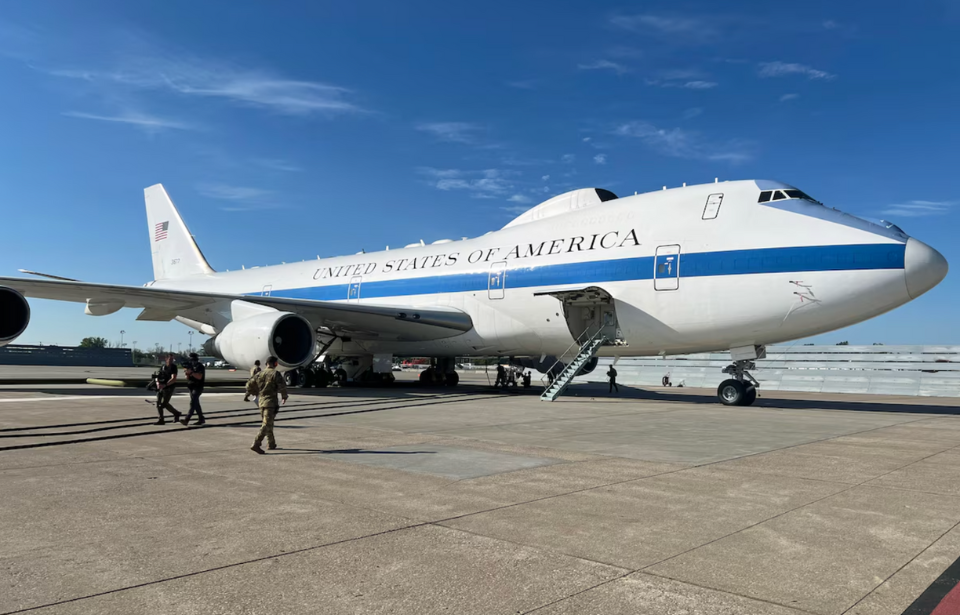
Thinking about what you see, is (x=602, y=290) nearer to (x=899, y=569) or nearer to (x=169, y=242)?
(x=899, y=569)

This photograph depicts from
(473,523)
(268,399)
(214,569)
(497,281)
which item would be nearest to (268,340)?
(497,281)

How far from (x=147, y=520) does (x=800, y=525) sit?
4966mm

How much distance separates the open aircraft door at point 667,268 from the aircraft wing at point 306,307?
6.25m

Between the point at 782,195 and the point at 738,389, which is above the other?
the point at 782,195

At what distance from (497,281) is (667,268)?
5.29 m

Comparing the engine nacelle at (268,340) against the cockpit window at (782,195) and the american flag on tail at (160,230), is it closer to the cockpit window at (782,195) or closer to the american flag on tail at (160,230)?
the cockpit window at (782,195)

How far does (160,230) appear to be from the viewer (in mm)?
34125

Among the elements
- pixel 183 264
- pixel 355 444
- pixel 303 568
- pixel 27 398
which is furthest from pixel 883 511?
pixel 183 264

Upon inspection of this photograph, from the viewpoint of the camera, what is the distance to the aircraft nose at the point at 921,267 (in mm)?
13586

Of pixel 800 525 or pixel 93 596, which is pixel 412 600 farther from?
pixel 800 525

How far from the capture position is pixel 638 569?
399cm

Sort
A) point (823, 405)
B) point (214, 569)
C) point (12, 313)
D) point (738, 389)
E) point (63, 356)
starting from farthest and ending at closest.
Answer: point (63, 356)
point (823, 405)
point (12, 313)
point (738, 389)
point (214, 569)

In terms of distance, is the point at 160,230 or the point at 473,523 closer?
the point at 473,523

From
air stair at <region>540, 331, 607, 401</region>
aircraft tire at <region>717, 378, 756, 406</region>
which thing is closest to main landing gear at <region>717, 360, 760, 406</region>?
aircraft tire at <region>717, 378, 756, 406</region>
